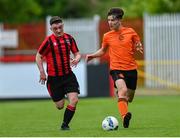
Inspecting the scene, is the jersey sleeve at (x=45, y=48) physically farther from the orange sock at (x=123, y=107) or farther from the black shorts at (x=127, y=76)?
the orange sock at (x=123, y=107)

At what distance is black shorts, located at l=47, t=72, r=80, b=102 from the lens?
14.5 meters

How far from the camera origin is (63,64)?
1450cm

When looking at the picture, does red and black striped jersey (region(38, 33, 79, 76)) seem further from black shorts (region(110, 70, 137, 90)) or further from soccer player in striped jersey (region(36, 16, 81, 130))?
black shorts (region(110, 70, 137, 90))

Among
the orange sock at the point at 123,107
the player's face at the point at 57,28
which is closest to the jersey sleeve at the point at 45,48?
the player's face at the point at 57,28

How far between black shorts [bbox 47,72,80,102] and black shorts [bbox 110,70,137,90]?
0.72 metres

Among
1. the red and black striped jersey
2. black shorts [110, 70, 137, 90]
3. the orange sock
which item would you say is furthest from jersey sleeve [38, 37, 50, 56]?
the orange sock

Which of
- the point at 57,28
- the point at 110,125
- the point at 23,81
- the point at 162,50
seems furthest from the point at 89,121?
the point at 162,50

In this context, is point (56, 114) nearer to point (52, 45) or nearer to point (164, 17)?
point (52, 45)

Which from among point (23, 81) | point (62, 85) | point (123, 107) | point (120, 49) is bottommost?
point (23, 81)

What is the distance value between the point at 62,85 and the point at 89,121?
9.01ft

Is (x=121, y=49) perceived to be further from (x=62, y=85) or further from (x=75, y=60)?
(x=62, y=85)

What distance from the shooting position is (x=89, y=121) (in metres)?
17.2

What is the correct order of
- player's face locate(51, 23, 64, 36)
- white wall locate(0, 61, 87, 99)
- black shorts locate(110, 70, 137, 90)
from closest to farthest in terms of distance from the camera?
player's face locate(51, 23, 64, 36)
black shorts locate(110, 70, 137, 90)
white wall locate(0, 61, 87, 99)

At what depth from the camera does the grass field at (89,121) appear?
43.1 ft
